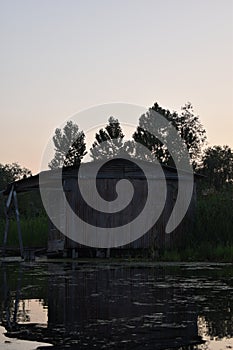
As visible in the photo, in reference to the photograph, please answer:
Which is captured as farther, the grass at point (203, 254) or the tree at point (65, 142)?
the tree at point (65, 142)

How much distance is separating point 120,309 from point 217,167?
193ft

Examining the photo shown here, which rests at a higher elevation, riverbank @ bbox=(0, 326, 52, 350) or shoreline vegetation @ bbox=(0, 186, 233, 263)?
shoreline vegetation @ bbox=(0, 186, 233, 263)

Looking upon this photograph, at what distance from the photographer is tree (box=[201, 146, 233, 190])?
66312 mm

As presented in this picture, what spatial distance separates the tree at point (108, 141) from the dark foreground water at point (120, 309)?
50.6m

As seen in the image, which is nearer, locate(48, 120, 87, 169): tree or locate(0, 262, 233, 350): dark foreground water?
locate(0, 262, 233, 350): dark foreground water

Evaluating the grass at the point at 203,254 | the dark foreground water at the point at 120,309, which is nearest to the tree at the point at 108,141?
the grass at the point at 203,254

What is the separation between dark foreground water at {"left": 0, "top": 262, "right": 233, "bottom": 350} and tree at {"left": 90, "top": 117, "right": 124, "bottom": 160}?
166 ft

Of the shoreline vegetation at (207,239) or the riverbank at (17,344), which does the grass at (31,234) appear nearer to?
the shoreline vegetation at (207,239)

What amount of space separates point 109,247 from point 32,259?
137 inches

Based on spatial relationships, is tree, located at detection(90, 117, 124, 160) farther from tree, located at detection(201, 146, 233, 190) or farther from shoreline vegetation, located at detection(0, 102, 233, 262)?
tree, located at detection(201, 146, 233, 190)

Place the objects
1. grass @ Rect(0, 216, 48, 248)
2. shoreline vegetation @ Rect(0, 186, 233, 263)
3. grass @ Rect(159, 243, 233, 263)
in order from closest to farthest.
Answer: grass @ Rect(159, 243, 233, 263) → shoreline vegetation @ Rect(0, 186, 233, 263) → grass @ Rect(0, 216, 48, 248)

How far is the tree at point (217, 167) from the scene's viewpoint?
6631 centimetres

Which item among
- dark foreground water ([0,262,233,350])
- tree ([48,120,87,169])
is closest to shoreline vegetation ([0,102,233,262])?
tree ([48,120,87,169])

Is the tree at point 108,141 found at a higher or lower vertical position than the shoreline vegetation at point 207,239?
higher
